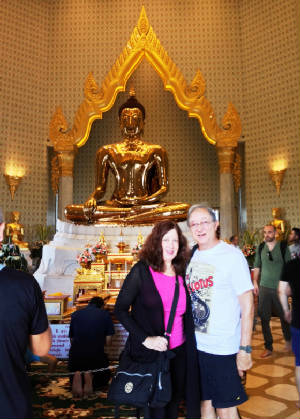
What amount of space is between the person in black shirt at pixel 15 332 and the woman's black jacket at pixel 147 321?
1.69 ft

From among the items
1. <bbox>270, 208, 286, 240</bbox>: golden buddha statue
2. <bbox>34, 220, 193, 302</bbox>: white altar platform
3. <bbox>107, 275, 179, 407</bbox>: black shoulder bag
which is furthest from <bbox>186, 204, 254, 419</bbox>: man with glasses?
<bbox>270, 208, 286, 240</bbox>: golden buddha statue

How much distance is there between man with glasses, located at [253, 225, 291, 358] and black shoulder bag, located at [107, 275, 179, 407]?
7.82ft

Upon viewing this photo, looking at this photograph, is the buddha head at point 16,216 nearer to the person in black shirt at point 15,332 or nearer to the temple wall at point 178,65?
the temple wall at point 178,65

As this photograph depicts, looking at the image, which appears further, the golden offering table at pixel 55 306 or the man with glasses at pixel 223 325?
the golden offering table at pixel 55 306

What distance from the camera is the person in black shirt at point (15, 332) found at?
1.24 meters

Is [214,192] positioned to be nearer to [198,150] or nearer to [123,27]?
[198,150]

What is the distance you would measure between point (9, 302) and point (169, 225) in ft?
2.83

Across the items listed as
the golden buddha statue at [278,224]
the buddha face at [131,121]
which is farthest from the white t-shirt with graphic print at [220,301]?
the golden buddha statue at [278,224]

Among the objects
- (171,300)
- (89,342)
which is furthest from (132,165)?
(171,300)

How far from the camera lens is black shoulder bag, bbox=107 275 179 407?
164 centimetres

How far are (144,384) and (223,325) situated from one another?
419 millimetres

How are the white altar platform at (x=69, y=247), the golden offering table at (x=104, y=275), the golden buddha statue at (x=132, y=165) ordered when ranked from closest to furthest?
the golden offering table at (x=104, y=275) < the white altar platform at (x=69, y=247) < the golden buddha statue at (x=132, y=165)

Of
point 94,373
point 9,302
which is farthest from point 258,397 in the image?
point 9,302

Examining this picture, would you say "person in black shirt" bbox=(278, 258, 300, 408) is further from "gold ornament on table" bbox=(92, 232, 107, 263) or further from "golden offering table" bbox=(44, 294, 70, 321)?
"gold ornament on table" bbox=(92, 232, 107, 263)
